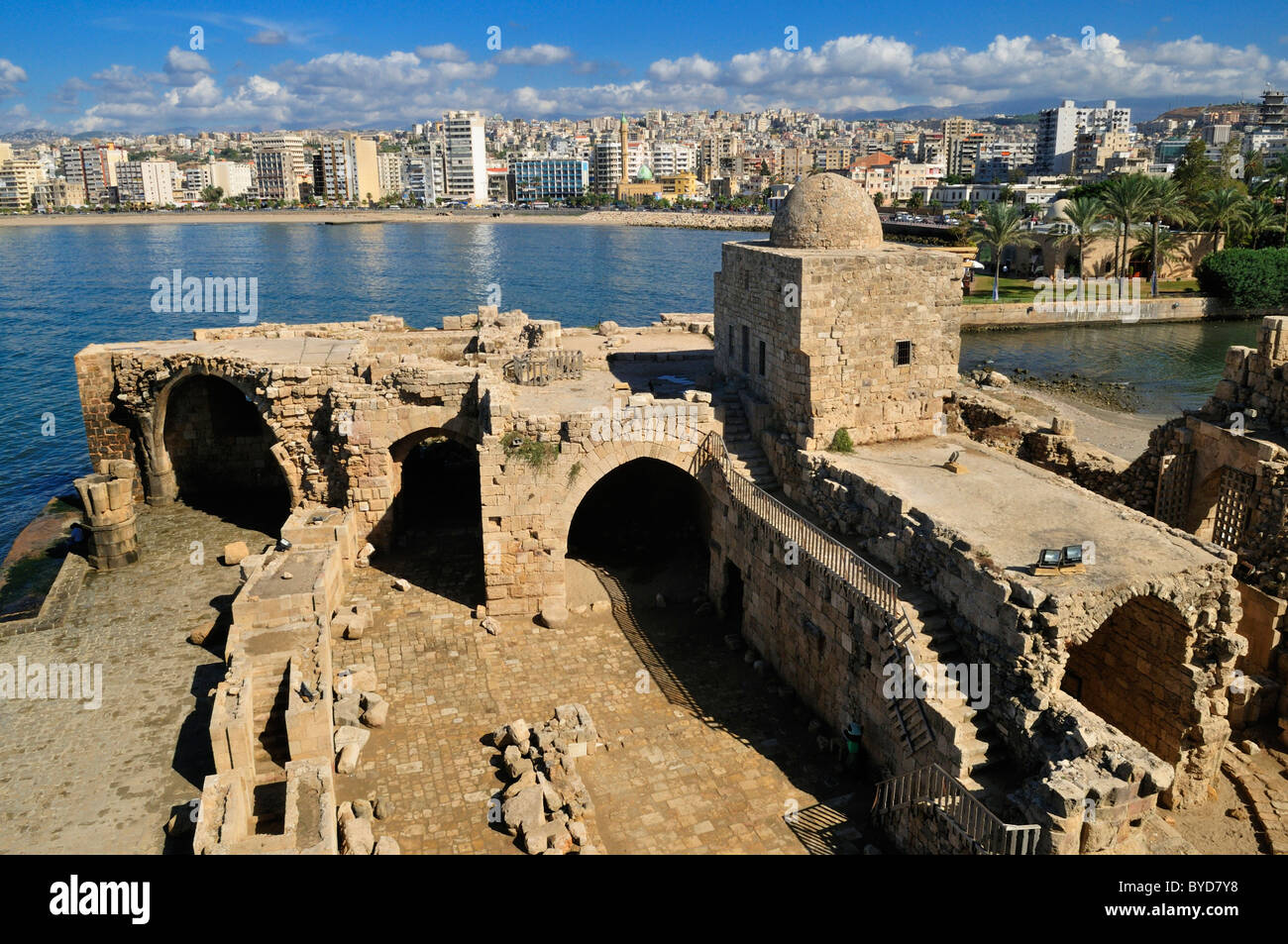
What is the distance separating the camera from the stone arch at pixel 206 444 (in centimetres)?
2705

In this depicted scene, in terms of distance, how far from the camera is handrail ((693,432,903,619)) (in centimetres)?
1338

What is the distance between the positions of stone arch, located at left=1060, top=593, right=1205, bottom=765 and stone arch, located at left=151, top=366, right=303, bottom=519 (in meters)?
20.9

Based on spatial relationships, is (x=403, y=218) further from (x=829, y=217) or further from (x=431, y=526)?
(x=829, y=217)

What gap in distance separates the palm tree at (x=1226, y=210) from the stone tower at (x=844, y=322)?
5525 cm

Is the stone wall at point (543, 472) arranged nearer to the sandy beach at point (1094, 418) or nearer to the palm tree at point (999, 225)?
the sandy beach at point (1094, 418)

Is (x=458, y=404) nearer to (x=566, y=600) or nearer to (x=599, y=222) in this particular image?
(x=566, y=600)

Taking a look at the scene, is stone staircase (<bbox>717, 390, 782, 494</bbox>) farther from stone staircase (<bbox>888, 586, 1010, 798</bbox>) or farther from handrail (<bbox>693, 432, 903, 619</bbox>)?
stone staircase (<bbox>888, 586, 1010, 798</bbox>)

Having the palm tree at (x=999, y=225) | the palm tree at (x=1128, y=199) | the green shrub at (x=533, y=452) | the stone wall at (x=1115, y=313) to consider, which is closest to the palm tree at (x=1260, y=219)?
the stone wall at (x=1115, y=313)

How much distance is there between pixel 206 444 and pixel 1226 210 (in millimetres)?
63992

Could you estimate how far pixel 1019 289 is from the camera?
65.9 meters

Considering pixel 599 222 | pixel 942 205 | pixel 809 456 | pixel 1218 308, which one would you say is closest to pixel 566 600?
pixel 809 456

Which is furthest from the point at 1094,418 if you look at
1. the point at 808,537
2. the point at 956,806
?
the point at 956,806

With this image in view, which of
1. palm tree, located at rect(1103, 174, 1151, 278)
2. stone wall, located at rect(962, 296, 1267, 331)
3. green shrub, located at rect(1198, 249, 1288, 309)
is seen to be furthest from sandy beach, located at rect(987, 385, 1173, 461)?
green shrub, located at rect(1198, 249, 1288, 309)

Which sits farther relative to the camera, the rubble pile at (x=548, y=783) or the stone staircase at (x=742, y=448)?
the stone staircase at (x=742, y=448)
